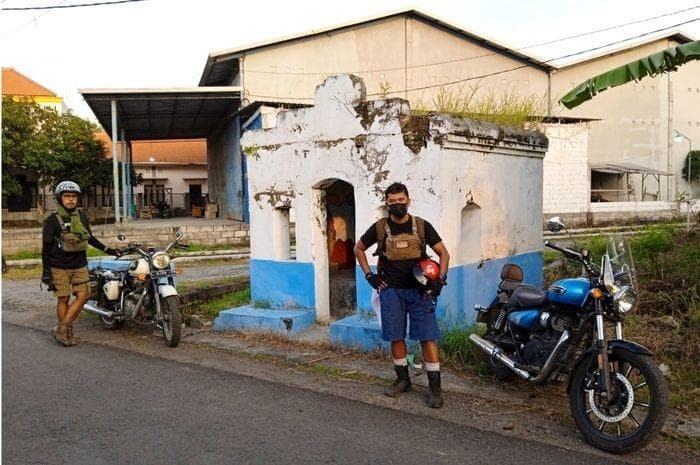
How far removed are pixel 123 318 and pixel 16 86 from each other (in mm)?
40462

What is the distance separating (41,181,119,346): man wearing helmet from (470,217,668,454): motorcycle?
4921 mm

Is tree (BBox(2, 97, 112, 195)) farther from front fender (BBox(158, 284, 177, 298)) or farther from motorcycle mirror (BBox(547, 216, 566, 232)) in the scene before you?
motorcycle mirror (BBox(547, 216, 566, 232))

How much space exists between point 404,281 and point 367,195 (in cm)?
209

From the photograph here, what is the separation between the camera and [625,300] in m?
4.22

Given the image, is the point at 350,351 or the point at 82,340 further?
the point at 82,340

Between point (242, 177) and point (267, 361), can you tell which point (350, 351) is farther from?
point (242, 177)

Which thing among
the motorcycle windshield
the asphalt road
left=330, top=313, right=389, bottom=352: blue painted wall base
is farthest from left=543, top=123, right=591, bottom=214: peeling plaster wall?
the asphalt road

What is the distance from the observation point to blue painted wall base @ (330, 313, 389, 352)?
6465 mm

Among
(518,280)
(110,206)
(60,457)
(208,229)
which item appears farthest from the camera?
(110,206)

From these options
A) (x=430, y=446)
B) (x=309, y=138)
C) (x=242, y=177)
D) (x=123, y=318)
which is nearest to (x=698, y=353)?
(x=430, y=446)

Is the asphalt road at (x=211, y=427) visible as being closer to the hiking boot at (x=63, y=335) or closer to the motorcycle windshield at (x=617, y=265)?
the motorcycle windshield at (x=617, y=265)

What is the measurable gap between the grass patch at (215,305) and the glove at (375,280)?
4.41 meters

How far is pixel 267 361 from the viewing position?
6516 mm

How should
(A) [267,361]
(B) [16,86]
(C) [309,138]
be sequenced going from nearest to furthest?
(A) [267,361], (C) [309,138], (B) [16,86]
